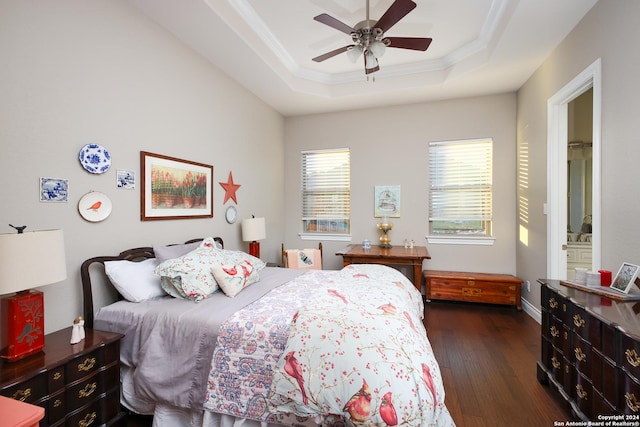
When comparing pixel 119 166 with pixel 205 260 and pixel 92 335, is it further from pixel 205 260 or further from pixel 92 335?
pixel 92 335

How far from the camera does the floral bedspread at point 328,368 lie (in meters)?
1.24

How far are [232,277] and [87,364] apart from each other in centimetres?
95

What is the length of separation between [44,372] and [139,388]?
0.54m

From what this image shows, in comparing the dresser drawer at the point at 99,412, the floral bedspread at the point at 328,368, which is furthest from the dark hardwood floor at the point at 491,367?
the dresser drawer at the point at 99,412

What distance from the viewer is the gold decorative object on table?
4512 millimetres

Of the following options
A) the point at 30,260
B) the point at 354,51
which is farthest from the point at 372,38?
the point at 30,260

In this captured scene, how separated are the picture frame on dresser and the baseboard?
191cm

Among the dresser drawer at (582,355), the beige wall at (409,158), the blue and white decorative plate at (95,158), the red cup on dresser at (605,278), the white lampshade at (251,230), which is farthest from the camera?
the beige wall at (409,158)

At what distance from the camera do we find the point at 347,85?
13.9 feet

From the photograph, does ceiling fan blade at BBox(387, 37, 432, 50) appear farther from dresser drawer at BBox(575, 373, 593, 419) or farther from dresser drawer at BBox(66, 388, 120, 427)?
dresser drawer at BBox(66, 388, 120, 427)

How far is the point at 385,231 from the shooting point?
4.59 m

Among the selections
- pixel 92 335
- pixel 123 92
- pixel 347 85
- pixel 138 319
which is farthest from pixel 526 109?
pixel 92 335

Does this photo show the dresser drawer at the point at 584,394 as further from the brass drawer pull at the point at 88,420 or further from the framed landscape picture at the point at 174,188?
the framed landscape picture at the point at 174,188

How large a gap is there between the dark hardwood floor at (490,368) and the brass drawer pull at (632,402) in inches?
28.0
